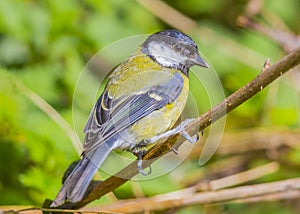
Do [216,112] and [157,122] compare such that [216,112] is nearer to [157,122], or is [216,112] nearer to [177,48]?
[157,122]

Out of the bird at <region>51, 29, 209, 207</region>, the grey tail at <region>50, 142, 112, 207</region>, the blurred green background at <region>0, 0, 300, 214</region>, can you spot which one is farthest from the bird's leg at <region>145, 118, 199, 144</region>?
the blurred green background at <region>0, 0, 300, 214</region>

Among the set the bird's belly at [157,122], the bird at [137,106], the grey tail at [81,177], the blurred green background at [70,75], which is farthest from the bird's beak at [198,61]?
the blurred green background at [70,75]

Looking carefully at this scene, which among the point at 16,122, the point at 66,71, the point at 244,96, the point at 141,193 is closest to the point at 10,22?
the point at 66,71

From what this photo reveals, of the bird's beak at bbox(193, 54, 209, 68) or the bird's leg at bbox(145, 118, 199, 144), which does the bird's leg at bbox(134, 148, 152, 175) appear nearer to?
the bird's leg at bbox(145, 118, 199, 144)

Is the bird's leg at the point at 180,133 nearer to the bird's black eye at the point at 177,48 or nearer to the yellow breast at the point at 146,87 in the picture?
the yellow breast at the point at 146,87

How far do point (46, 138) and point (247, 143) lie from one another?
1428 millimetres

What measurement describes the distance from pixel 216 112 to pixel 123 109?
0.53 m

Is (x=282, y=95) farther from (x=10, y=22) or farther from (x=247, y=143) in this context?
(x=10, y=22)

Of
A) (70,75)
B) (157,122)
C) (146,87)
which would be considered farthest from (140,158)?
(70,75)

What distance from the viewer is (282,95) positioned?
374 cm

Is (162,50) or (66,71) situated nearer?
(162,50)

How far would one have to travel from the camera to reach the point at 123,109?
2330 mm

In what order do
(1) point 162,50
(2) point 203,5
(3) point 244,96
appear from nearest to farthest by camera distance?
1. (3) point 244,96
2. (1) point 162,50
3. (2) point 203,5

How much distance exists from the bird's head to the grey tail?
44cm
